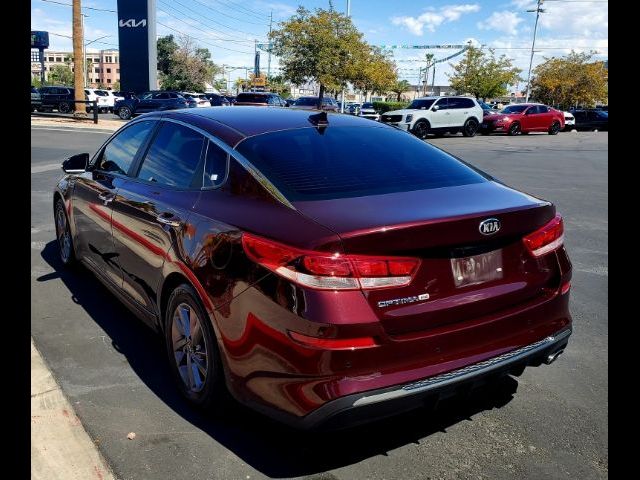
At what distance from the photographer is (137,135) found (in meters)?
4.25

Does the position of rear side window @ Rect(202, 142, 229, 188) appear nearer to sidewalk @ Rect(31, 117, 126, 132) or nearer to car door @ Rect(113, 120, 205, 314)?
car door @ Rect(113, 120, 205, 314)

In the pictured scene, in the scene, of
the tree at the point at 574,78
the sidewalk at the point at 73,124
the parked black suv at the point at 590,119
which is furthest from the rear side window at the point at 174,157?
the tree at the point at 574,78

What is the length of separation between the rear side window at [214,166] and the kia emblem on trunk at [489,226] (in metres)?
1.39

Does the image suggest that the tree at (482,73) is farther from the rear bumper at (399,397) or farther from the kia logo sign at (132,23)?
the rear bumper at (399,397)

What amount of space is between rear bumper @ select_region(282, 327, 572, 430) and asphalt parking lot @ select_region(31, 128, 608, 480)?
0.42 m

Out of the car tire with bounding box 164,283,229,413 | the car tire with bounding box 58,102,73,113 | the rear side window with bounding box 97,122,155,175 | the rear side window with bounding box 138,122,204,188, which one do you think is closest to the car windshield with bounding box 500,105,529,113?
the car tire with bounding box 58,102,73,113

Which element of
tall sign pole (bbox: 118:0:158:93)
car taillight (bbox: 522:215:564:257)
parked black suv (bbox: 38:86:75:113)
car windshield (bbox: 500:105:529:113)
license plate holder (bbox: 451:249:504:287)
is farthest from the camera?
tall sign pole (bbox: 118:0:158:93)

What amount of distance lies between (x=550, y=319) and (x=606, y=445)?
2.33 ft

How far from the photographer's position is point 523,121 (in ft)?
99.2

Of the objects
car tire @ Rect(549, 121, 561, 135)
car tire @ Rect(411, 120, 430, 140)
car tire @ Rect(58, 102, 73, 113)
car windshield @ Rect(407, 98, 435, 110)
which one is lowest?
car tire @ Rect(411, 120, 430, 140)

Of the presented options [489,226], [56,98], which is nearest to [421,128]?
[489,226]

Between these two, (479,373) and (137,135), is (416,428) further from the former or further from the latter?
(137,135)

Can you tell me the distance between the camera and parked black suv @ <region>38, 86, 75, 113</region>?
3789 cm
